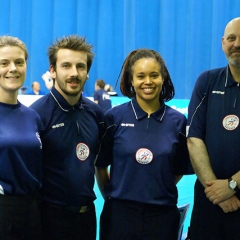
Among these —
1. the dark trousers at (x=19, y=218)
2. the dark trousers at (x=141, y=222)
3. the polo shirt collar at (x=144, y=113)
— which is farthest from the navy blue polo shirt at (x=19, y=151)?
the polo shirt collar at (x=144, y=113)

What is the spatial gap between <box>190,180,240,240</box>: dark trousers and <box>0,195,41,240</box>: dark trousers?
101cm

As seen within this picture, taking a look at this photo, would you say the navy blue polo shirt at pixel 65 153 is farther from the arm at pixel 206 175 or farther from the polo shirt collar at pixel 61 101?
the arm at pixel 206 175

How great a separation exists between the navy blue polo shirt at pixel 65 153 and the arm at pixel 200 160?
2.08ft

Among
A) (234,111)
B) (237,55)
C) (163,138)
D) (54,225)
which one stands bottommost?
(54,225)

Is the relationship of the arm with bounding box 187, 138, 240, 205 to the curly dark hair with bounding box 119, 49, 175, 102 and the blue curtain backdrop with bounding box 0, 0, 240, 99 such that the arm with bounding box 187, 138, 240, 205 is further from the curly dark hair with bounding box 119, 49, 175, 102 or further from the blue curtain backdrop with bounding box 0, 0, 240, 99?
the blue curtain backdrop with bounding box 0, 0, 240, 99

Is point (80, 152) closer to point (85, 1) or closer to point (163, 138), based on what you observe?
point (163, 138)

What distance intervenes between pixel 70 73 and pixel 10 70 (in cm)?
37

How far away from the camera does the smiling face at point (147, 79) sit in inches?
104

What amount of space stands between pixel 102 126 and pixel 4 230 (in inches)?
36.4

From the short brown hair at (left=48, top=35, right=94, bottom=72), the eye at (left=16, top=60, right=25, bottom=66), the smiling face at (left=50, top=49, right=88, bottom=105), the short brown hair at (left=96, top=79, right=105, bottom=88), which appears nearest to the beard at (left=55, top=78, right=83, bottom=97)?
the smiling face at (left=50, top=49, right=88, bottom=105)

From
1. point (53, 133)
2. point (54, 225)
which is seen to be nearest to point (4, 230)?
point (54, 225)

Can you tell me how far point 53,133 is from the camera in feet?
8.57

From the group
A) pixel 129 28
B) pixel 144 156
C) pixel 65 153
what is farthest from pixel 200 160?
pixel 129 28

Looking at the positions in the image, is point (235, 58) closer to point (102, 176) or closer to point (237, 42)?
point (237, 42)
